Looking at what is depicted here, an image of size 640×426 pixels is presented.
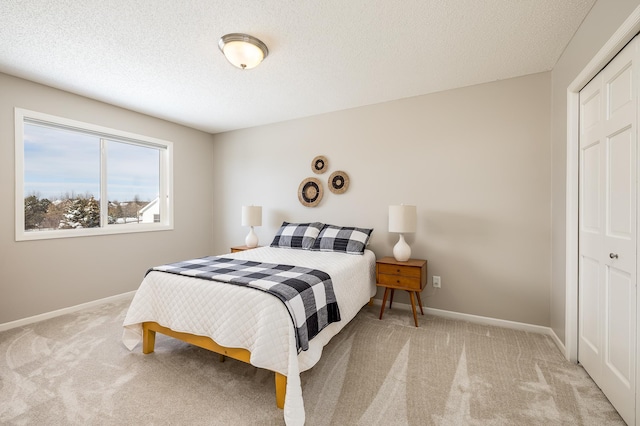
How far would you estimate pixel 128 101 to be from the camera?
3.42 metres

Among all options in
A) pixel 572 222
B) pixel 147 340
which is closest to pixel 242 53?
pixel 147 340

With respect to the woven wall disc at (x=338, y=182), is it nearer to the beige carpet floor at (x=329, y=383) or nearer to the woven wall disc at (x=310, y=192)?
the woven wall disc at (x=310, y=192)

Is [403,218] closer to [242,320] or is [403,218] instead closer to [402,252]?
[402,252]

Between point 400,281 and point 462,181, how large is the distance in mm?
1270

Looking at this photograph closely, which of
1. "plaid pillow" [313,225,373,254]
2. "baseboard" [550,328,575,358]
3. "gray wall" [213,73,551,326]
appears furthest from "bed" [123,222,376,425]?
"baseboard" [550,328,575,358]

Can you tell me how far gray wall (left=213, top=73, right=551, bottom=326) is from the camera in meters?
2.72

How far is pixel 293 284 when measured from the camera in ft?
6.32

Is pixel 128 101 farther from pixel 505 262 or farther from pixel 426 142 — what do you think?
pixel 505 262

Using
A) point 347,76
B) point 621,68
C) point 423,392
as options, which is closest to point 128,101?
point 347,76

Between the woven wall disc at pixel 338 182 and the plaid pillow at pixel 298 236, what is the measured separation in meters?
0.50

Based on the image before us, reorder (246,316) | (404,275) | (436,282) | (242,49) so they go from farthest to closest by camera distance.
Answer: (436,282) → (404,275) → (242,49) → (246,316)

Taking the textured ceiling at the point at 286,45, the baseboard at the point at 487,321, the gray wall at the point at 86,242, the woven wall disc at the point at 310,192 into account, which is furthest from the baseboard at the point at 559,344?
the gray wall at the point at 86,242

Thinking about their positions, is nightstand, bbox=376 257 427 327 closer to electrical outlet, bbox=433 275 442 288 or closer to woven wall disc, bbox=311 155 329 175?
electrical outlet, bbox=433 275 442 288

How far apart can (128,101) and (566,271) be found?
481 cm
